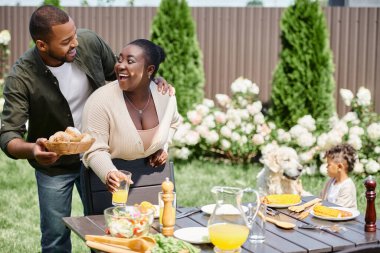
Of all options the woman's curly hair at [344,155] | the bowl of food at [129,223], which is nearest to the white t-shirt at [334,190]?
the woman's curly hair at [344,155]

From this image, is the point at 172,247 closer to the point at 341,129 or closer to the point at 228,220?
the point at 228,220

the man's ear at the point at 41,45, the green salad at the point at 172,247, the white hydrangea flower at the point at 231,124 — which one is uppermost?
the man's ear at the point at 41,45

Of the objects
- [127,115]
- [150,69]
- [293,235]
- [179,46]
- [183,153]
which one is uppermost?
[179,46]

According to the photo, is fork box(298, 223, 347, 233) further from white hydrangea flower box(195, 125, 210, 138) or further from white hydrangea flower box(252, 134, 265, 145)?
white hydrangea flower box(195, 125, 210, 138)

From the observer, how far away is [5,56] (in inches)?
403

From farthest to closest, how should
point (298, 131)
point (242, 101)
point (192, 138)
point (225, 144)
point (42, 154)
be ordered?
1. point (242, 101)
2. point (192, 138)
3. point (225, 144)
4. point (298, 131)
5. point (42, 154)

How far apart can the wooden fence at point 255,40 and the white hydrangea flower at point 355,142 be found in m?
2.91

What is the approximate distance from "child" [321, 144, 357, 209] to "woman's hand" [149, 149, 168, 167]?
1.59m

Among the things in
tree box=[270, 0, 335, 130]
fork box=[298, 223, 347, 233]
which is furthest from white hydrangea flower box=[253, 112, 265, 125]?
fork box=[298, 223, 347, 233]

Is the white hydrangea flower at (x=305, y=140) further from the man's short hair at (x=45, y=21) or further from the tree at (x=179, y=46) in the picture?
the man's short hair at (x=45, y=21)

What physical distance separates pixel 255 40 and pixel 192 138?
252cm

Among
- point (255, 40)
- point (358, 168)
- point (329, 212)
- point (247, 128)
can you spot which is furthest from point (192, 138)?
point (329, 212)

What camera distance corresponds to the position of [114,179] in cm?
316

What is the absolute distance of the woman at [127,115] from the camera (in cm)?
337
